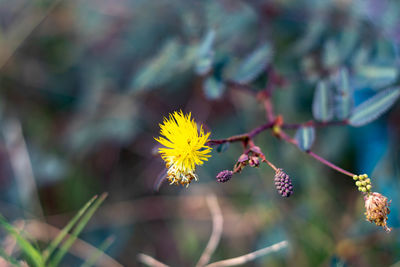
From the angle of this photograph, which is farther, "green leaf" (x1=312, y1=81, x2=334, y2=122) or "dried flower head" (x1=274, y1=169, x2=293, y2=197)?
"green leaf" (x1=312, y1=81, x2=334, y2=122)

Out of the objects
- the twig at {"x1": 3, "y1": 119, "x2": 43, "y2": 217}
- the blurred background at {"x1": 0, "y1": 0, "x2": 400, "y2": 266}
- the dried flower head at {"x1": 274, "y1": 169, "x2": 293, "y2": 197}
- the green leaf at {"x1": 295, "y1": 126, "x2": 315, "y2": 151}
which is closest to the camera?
the dried flower head at {"x1": 274, "y1": 169, "x2": 293, "y2": 197}

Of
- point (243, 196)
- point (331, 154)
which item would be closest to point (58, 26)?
point (243, 196)

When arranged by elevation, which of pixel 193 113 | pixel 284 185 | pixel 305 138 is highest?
pixel 193 113

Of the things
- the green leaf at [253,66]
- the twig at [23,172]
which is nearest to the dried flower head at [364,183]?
the green leaf at [253,66]

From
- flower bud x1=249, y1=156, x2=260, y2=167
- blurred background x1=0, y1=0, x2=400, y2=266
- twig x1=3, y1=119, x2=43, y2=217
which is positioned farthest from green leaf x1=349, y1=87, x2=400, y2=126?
twig x1=3, y1=119, x2=43, y2=217

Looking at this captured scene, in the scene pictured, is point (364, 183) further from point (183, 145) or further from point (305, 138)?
point (183, 145)

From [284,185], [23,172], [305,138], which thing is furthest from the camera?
[23,172]

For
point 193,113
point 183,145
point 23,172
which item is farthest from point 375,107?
point 23,172

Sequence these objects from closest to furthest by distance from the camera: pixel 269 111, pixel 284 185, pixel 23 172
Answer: pixel 284 185 → pixel 269 111 → pixel 23 172

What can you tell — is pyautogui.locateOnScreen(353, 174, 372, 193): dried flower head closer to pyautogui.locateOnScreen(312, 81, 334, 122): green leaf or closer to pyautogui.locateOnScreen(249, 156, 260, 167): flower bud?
pyautogui.locateOnScreen(249, 156, 260, 167): flower bud
